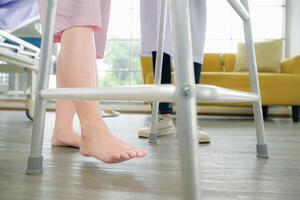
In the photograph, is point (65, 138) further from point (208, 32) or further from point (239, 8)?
point (208, 32)

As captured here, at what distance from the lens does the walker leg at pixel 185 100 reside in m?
0.29

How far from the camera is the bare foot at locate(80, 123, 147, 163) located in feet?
1.92

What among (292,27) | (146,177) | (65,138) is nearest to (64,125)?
(65,138)

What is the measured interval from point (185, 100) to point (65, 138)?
65 cm

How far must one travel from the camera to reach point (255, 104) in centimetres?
76

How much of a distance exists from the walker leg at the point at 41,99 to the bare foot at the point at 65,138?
261mm

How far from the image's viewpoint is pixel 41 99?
570 millimetres

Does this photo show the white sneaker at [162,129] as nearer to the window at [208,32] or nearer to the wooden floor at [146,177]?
the wooden floor at [146,177]

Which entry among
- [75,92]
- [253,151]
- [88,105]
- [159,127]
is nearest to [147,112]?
[159,127]

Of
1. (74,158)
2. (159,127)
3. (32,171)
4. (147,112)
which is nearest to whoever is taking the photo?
(32,171)

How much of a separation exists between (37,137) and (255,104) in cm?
51

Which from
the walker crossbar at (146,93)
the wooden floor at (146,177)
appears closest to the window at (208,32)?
the wooden floor at (146,177)

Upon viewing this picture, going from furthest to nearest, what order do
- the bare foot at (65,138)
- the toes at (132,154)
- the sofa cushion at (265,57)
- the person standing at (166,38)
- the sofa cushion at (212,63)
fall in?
the sofa cushion at (212,63) < the sofa cushion at (265,57) < the person standing at (166,38) < the bare foot at (65,138) < the toes at (132,154)

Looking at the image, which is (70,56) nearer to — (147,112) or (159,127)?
(159,127)
